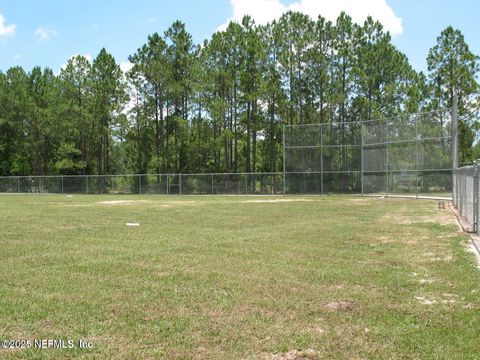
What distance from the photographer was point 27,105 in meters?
55.3

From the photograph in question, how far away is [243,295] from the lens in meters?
6.16

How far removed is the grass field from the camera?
4477mm

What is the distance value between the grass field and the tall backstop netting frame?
692 inches

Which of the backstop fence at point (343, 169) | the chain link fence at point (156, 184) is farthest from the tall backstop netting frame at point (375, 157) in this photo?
the chain link fence at point (156, 184)

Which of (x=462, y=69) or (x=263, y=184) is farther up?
(x=462, y=69)

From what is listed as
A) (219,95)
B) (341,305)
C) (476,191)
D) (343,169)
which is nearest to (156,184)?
(219,95)

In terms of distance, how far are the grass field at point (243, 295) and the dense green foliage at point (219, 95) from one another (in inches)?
1173

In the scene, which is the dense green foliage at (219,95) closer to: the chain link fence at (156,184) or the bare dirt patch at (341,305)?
the chain link fence at (156,184)

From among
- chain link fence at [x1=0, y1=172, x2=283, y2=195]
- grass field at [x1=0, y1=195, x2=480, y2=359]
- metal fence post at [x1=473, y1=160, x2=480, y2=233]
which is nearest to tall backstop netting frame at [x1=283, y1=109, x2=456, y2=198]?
chain link fence at [x1=0, y1=172, x2=283, y2=195]

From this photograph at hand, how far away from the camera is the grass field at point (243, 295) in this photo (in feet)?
14.7

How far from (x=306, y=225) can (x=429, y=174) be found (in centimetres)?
1636

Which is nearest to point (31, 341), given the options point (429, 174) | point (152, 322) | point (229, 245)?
point (152, 322)

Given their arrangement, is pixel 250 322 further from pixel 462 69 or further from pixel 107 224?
pixel 462 69

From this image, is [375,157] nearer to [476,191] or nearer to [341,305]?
[476,191]
